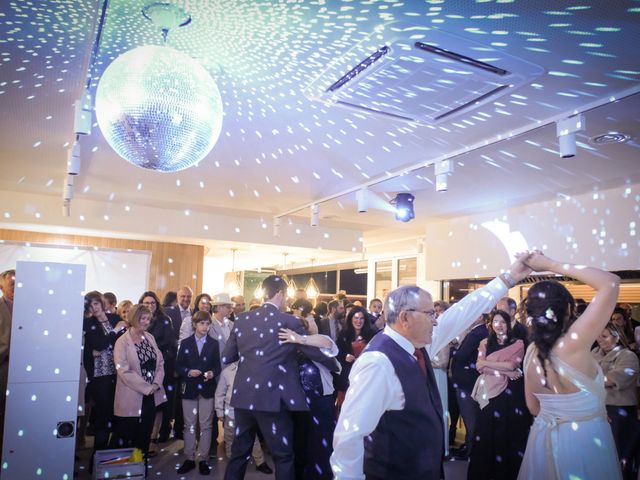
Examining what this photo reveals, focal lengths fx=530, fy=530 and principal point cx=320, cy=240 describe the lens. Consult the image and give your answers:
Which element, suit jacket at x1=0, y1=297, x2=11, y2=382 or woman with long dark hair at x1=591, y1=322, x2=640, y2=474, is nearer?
suit jacket at x1=0, y1=297, x2=11, y2=382

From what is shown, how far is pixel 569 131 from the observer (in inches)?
144

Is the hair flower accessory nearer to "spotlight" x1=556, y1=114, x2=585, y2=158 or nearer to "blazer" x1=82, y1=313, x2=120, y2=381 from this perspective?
"spotlight" x1=556, y1=114, x2=585, y2=158

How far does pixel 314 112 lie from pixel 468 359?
8.23 feet

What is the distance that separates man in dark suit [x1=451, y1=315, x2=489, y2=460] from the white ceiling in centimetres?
157

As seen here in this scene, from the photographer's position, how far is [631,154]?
4641 millimetres

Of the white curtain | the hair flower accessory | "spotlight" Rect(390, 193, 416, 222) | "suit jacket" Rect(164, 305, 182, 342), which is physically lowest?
"suit jacket" Rect(164, 305, 182, 342)

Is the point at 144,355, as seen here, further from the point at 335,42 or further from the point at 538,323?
the point at 538,323

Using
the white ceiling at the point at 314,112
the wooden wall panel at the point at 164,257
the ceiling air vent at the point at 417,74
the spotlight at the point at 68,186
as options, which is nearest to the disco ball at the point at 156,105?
the white ceiling at the point at 314,112

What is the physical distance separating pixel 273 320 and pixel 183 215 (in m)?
4.96

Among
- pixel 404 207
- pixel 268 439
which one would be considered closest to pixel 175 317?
pixel 404 207

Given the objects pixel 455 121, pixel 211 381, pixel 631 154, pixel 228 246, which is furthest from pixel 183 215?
pixel 631 154

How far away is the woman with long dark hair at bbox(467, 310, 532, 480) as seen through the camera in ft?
12.2

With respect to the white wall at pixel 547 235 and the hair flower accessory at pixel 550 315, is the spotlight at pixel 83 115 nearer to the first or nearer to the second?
the hair flower accessory at pixel 550 315

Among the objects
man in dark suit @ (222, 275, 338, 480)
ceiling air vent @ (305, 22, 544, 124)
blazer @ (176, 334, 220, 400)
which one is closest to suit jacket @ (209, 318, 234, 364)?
blazer @ (176, 334, 220, 400)
